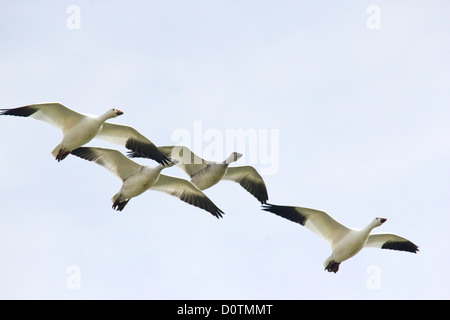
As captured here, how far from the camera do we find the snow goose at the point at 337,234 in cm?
2375

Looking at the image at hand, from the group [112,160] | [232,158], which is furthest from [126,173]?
[232,158]

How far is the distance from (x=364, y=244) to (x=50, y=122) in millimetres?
8303

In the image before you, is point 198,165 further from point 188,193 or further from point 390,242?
point 390,242

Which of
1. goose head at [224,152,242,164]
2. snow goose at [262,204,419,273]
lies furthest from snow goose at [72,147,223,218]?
snow goose at [262,204,419,273]

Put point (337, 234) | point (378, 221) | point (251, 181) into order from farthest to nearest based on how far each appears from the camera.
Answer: point (251, 181)
point (337, 234)
point (378, 221)

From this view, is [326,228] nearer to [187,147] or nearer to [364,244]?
[364,244]

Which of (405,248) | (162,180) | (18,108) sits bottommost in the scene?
(405,248)

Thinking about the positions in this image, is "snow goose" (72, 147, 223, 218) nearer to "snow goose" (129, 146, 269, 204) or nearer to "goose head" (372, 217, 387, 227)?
"snow goose" (129, 146, 269, 204)

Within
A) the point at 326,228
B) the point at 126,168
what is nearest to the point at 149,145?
the point at 126,168

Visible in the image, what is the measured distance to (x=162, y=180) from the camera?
24969 mm

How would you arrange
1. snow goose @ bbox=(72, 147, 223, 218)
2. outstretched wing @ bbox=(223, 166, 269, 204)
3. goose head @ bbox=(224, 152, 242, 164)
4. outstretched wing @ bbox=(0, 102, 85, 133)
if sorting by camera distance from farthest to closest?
1. outstretched wing @ bbox=(223, 166, 269, 204)
2. goose head @ bbox=(224, 152, 242, 164)
3. snow goose @ bbox=(72, 147, 223, 218)
4. outstretched wing @ bbox=(0, 102, 85, 133)

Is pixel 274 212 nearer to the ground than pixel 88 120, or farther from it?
nearer to the ground

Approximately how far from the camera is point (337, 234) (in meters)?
24.2

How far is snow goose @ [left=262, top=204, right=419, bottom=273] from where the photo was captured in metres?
23.8
